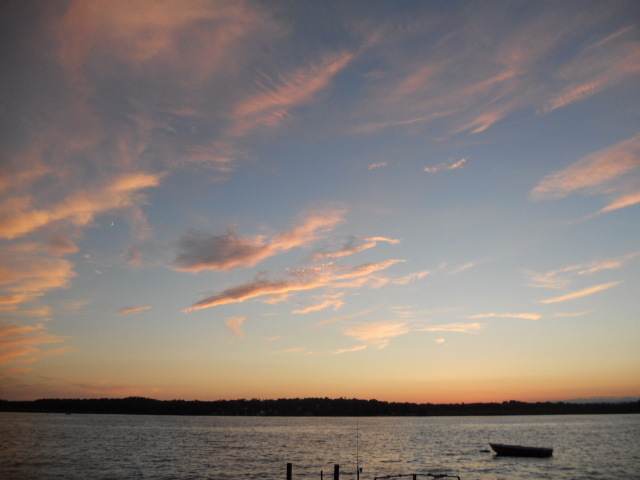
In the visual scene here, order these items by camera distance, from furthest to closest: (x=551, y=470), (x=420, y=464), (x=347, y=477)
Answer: (x=420, y=464), (x=551, y=470), (x=347, y=477)

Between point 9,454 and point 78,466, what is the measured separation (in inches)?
872

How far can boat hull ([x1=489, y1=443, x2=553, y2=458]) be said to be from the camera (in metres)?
78.9

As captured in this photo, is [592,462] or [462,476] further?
[592,462]

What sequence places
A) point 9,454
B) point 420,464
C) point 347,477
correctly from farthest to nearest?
point 9,454 → point 420,464 → point 347,477

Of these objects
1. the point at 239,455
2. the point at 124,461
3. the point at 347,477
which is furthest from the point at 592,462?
the point at 124,461

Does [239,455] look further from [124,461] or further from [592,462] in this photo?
[592,462]

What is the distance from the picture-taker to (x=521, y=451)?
265ft

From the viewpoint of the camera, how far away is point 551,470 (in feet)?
212

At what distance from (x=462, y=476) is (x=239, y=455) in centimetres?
4163

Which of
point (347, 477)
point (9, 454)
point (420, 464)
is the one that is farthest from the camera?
point (9, 454)

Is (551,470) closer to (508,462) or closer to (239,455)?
(508,462)

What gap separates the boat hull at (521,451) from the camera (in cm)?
7888

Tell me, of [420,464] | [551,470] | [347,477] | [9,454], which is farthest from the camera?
[9,454]

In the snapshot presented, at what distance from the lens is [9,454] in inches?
3130
